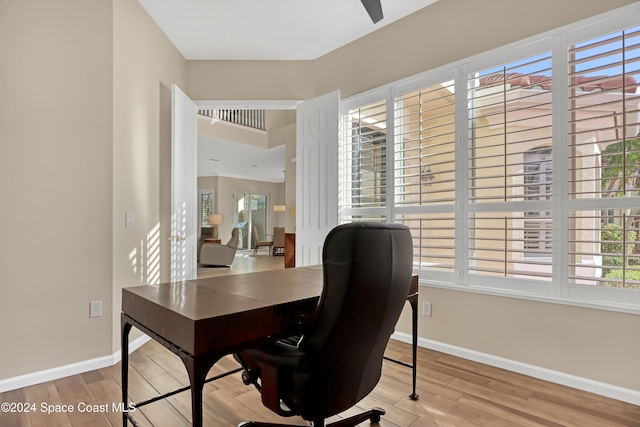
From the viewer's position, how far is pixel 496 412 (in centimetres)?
198

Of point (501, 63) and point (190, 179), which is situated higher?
point (501, 63)

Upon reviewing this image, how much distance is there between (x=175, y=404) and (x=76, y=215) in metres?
1.57

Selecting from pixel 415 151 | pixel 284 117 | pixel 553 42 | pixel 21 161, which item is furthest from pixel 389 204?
pixel 284 117

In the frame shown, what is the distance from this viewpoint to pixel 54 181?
2.46 m

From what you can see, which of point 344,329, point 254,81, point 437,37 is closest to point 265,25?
point 254,81

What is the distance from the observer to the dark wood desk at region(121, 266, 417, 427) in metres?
1.08

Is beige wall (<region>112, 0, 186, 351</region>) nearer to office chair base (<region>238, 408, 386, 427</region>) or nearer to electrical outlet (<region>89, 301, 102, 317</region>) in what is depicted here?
electrical outlet (<region>89, 301, 102, 317</region>)

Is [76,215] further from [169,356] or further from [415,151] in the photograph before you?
[415,151]

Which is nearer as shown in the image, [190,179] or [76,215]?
[76,215]

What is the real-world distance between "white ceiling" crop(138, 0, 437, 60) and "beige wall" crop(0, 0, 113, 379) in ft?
2.61

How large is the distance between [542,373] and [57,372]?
11.3 ft

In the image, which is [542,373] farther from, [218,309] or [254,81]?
[254,81]

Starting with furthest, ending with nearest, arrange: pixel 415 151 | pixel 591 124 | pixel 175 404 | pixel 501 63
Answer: pixel 415 151 → pixel 501 63 → pixel 591 124 → pixel 175 404

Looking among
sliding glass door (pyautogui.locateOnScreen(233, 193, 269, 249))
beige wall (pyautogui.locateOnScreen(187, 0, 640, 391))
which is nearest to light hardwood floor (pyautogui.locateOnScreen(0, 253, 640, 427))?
beige wall (pyautogui.locateOnScreen(187, 0, 640, 391))
